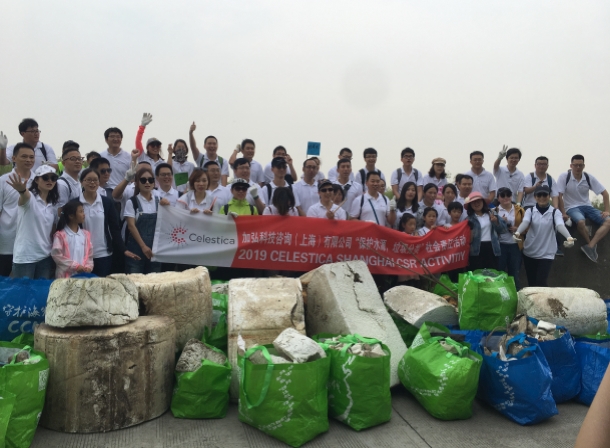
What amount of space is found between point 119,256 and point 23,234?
4.01 ft

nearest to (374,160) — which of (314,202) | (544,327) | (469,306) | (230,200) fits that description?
(314,202)

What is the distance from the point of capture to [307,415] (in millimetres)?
3480

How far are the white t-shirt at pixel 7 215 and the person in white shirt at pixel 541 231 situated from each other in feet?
19.3

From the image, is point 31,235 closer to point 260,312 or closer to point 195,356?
point 195,356

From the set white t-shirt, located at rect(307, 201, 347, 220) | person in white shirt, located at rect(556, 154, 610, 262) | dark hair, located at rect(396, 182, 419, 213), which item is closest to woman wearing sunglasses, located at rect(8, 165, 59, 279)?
white t-shirt, located at rect(307, 201, 347, 220)

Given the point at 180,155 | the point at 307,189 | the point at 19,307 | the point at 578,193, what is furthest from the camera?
the point at 578,193

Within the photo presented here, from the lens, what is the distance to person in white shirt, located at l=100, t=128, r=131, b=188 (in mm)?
7008

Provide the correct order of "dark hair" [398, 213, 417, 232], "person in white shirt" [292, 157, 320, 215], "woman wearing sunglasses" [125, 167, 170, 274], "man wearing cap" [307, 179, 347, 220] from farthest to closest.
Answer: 1. "person in white shirt" [292, 157, 320, 215]
2. "dark hair" [398, 213, 417, 232]
3. "man wearing cap" [307, 179, 347, 220]
4. "woman wearing sunglasses" [125, 167, 170, 274]

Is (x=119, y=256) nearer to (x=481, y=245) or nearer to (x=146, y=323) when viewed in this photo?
(x=146, y=323)

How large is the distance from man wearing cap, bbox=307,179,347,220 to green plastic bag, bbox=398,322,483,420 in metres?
2.65

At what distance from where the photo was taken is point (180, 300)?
13.9 feet

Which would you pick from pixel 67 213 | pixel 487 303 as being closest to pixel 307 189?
pixel 487 303

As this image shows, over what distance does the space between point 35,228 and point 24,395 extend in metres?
2.09

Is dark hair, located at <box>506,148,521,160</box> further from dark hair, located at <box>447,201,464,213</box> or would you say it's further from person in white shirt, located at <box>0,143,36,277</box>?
person in white shirt, located at <box>0,143,36,277</box>
